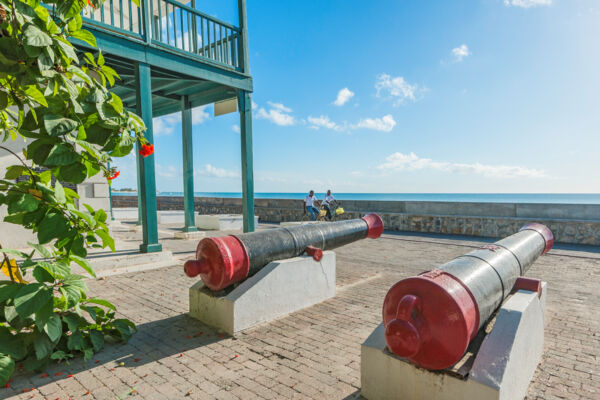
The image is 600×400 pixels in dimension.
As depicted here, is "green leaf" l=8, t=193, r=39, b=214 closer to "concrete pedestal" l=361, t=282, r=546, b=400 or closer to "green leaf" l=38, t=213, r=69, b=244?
"green leaf" l=38, t=213, r=69, b=244

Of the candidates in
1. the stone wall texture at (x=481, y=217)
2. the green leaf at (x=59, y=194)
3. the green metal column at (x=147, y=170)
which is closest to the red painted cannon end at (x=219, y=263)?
the green leaf at (x=59, y=194)

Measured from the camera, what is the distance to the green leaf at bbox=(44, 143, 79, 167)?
1.98 metres

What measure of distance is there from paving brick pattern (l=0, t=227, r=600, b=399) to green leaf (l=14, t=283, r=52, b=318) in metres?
0.91

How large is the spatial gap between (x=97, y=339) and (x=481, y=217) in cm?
A: 1250

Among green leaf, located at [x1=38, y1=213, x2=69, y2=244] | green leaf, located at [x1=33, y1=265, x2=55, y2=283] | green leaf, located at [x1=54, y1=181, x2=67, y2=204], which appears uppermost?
green leaf, located at [x1=54, y1=181, x2=67, y2=204]

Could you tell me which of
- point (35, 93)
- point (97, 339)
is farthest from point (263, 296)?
point (35, 93)

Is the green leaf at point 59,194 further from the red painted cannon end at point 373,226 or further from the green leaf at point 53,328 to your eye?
the red painted cannon end at point 373,226

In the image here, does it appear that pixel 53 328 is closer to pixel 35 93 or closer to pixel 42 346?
pixel 42 346

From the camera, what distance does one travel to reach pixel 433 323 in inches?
88.5

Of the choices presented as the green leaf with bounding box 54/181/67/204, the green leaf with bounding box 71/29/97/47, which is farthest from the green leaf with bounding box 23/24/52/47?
the green leaf with bounding box 54/181/67/204

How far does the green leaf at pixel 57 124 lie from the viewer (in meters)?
1.90

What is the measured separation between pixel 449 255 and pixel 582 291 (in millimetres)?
3342

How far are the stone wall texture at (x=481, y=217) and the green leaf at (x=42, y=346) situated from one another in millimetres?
12768

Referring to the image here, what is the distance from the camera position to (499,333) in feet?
8.02
